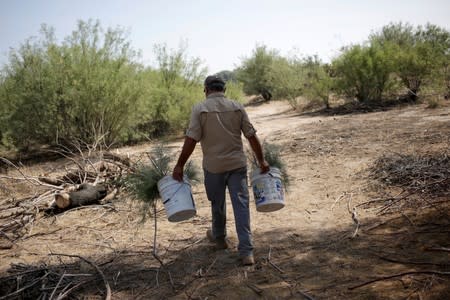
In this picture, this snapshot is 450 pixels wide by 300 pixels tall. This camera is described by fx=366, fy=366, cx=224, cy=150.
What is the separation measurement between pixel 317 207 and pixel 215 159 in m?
2.04

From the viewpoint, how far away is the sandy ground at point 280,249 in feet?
8.98

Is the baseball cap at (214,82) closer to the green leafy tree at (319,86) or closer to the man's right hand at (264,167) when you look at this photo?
the man's right hand at (264,167)

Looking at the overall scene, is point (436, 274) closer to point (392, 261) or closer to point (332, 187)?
point (392, 261)

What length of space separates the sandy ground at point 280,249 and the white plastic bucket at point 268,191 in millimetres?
487

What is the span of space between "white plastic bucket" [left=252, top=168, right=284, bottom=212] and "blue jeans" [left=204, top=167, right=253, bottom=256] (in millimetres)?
104

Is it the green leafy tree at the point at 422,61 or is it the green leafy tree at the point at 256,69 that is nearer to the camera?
the green leafy tree at the point at 422,61

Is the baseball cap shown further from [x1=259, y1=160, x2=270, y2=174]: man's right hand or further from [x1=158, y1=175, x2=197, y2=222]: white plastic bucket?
[x1=158, y1=175, x2=197, y2=222]: white plastic bucket

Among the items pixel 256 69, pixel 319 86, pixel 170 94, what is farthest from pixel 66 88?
pixel 256 69

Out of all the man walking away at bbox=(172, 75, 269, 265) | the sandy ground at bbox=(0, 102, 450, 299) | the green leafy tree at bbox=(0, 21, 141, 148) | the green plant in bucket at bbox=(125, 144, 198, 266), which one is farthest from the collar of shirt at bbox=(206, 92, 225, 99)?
the green leafy tree at bbox=(0, 21, 141, 148)

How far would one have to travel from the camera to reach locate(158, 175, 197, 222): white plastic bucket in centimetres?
305

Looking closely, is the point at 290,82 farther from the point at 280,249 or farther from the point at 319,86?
the point at 280,249

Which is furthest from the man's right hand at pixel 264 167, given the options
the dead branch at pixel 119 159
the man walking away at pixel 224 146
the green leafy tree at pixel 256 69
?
the green leafy tree at pixel 256 69

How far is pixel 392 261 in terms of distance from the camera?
2910 mm

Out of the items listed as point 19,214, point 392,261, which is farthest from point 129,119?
point 392,261
